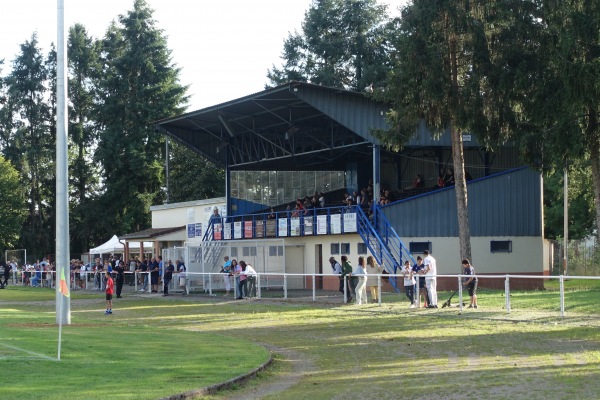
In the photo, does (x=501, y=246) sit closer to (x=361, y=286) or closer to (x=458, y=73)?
(x=458, y=73)

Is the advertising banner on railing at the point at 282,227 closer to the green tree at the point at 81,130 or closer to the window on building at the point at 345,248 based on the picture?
the window on building at the point at 345,248

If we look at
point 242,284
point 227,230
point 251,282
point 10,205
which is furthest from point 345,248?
point 10,205

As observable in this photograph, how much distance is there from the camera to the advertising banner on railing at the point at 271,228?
47.8 m

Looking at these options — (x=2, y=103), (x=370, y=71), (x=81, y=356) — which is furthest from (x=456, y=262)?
(x=2, y=103)

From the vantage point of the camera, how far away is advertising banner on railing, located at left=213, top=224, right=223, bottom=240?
51.8 m

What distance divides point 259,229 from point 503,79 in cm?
1977

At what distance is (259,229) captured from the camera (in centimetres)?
4888

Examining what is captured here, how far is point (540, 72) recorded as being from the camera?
30.8m

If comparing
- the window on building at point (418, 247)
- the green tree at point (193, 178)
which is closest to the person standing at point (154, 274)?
the window on building at point (418, 247)

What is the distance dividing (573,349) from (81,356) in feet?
30.5

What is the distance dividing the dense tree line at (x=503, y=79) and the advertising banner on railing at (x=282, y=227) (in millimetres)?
10972

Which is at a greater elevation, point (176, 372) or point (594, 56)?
point (594, 56)

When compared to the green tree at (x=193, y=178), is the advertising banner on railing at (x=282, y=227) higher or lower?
lower

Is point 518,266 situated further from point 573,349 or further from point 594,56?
point 573,349
